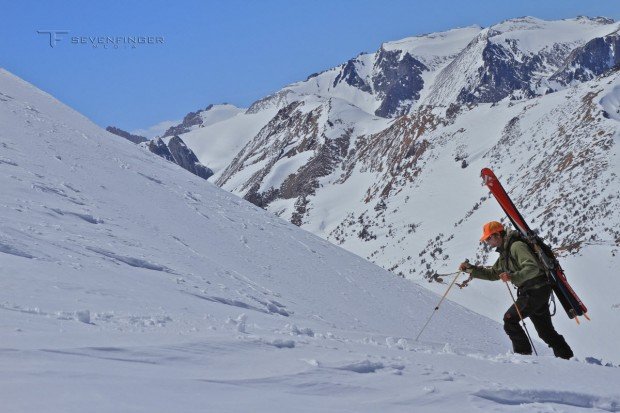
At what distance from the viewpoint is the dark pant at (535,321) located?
930cm

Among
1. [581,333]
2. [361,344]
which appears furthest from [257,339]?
[581,333]

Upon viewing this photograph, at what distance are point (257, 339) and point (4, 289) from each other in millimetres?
2871

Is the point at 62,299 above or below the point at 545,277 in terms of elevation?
below

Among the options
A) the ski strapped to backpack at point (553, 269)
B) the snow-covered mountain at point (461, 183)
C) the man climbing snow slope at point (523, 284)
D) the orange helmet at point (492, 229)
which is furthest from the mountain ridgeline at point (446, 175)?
the orange helmet at point (492, 229)

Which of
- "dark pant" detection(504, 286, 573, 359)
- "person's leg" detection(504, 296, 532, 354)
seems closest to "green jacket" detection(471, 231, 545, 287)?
"dark pant" detection(504, 286, 573, 359)

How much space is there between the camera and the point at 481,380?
20.3 ft

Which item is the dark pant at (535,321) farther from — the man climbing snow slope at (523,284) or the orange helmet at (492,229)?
the orange helmet at (492,229)

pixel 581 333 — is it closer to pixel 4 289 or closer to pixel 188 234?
pixel 188 234

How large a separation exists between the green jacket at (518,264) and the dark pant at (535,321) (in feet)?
0.79

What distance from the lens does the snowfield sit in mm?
4793

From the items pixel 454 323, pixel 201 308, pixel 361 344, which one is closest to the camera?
pixel 361 344

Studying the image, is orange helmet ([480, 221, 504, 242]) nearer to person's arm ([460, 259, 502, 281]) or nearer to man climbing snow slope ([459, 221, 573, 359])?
man climbing snow slope ([459, 221, 573, 359])

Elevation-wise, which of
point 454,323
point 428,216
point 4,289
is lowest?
point 4,289

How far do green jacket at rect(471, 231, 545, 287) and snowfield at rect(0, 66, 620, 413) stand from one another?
118 centimetres
